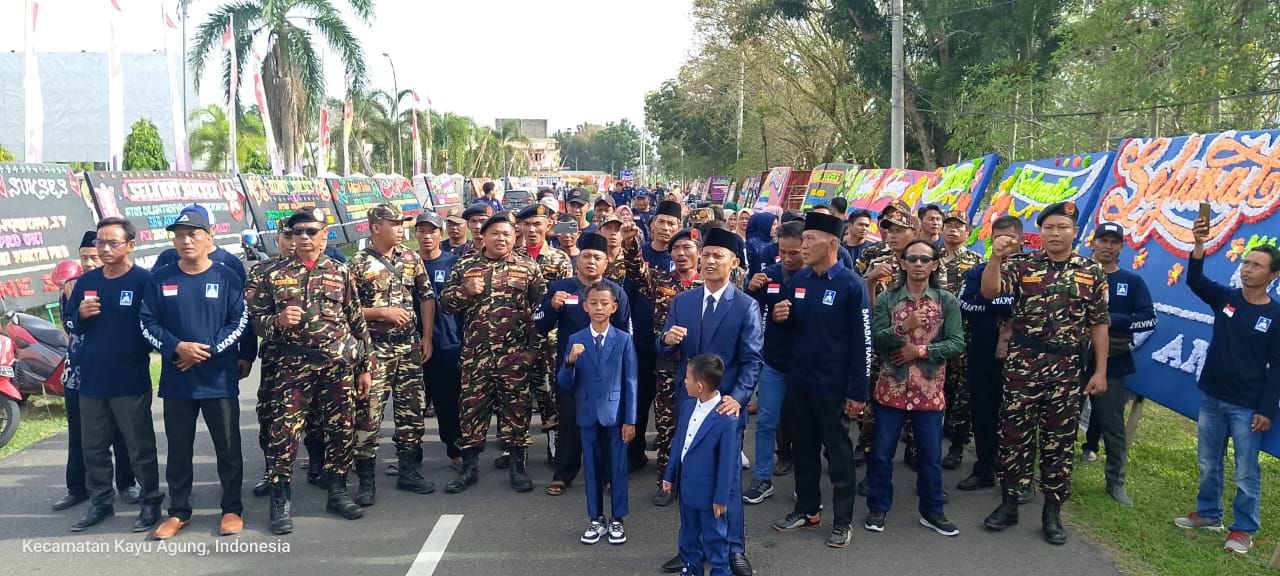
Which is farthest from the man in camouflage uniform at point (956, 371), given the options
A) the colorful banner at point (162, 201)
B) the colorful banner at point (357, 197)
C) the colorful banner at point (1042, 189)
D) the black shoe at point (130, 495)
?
the colorful banner at point (357, 197)

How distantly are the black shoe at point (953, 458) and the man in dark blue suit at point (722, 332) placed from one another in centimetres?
241

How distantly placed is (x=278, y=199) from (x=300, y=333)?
1427cm

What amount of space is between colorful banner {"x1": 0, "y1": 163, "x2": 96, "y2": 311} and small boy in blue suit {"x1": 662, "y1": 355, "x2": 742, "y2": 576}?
8929 millimetres

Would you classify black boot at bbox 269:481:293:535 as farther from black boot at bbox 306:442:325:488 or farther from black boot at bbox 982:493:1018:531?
black boot at bbox 982:493:1018:531

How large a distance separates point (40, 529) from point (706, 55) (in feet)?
111

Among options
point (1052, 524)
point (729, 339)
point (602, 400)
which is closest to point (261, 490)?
point (602, 400)

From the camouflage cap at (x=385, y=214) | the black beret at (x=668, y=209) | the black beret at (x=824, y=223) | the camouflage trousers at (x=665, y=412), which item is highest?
the black beret at (x=668, y=209)

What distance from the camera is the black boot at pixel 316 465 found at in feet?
19.2

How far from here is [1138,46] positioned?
12.3 m

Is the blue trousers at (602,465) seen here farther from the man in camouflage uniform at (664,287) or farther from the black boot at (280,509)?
the black boot at (280,509)

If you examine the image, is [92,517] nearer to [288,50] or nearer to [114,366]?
[114,366]

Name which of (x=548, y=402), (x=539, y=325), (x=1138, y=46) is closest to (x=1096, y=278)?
(x=539, y=325)

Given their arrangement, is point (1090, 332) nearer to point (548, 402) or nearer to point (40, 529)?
point (548, 402)

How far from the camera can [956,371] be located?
20.4 feet
